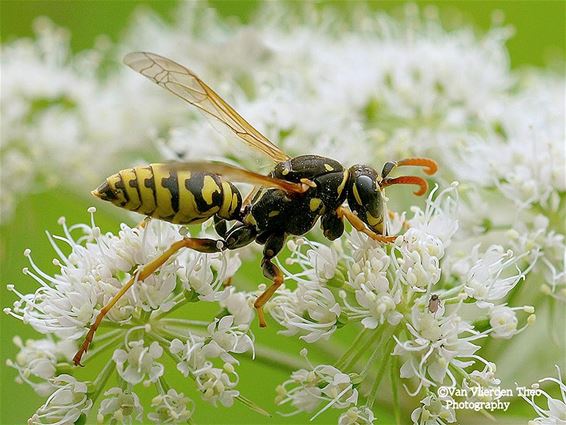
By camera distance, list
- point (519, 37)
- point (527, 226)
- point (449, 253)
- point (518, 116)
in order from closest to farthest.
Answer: point (449, 253)
point (527, 226)
point (518, 116)
point (519, 37)

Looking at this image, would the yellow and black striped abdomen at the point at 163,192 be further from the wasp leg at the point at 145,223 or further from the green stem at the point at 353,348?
the green stem at the point at 353,348

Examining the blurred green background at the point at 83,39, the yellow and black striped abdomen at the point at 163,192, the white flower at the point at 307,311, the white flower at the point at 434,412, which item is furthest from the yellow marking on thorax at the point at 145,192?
the blurred green background at the point at 83,39

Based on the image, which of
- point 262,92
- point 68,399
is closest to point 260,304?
point 68,399

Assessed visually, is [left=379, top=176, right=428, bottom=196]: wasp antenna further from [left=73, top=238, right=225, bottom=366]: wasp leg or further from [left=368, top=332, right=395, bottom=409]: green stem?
[left=73, top=238, right=225, bottom=366]: wasp leg

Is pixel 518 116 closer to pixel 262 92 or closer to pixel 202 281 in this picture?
pixel 262 92

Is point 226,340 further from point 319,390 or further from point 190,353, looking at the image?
point 319,390

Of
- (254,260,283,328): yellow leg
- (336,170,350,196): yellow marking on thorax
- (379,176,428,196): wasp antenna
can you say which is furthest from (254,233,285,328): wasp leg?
(379,176,428,196): wasp antenna
